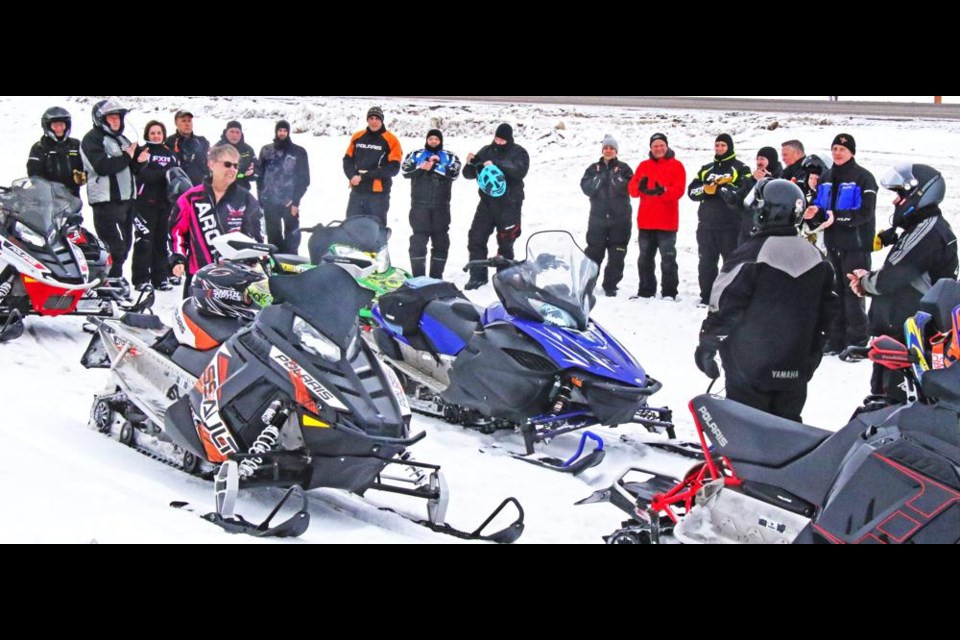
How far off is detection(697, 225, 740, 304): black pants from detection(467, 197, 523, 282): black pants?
1.84 m

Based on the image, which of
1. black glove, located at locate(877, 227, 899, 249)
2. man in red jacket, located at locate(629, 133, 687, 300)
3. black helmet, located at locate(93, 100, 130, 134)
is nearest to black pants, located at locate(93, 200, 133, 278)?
black helmet, located at locate(93, 100, 130, 134)

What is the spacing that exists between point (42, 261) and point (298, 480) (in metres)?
4.12

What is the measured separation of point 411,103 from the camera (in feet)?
66.9

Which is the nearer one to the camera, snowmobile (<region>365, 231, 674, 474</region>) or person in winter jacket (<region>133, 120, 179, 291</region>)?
snowmobile (<region>365, 231, 674, 474</region>)

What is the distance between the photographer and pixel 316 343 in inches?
186

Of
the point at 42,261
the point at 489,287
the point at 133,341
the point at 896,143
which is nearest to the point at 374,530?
the point at 133,341

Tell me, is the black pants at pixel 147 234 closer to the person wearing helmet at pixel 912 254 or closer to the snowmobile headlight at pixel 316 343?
the snowmobile headlight at pixel 316 343

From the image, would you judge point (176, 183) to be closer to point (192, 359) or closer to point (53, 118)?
point (53, 118)

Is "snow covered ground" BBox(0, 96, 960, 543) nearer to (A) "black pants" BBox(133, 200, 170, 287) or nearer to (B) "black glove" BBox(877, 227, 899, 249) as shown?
(A) "black pants" BBox(133, 200, 170, 287)

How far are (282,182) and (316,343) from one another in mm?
6774

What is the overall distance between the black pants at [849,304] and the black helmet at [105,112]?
20.3ft

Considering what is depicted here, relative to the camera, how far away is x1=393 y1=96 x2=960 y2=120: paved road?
18066mm

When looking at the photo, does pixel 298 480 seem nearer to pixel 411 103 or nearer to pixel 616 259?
pixel 616 259

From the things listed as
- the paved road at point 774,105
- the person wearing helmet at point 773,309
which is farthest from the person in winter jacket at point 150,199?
the paved road at point 774,105
